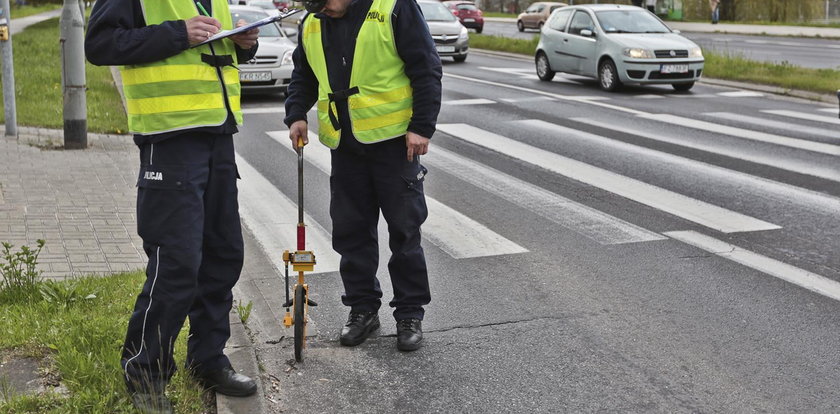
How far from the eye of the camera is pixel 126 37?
3.69m

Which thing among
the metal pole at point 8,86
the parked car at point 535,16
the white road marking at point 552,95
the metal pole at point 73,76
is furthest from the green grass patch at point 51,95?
the parked car at point 535,16

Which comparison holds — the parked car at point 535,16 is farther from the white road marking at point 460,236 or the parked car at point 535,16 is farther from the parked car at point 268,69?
the white road marking at point 460,236

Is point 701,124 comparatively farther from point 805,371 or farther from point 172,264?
point 172,264

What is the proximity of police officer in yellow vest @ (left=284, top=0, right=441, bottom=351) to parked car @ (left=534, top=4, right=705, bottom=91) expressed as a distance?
13.4m

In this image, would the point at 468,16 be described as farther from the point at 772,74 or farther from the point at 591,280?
the point at 591,280

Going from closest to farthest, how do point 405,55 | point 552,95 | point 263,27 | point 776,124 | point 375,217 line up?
point 405,55
point 375,217
point 776,124
point 552,95
point 263,27

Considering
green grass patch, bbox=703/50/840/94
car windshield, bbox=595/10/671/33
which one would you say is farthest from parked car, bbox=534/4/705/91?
green grass patch, bbox=703/50/840/94

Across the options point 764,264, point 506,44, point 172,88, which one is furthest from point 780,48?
point 172,88

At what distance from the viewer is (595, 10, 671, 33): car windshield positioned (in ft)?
61.4

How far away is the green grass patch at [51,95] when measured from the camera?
12906mm

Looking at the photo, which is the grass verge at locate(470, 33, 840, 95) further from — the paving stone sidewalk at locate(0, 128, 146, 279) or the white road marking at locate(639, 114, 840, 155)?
the paving stone sidewalk at locate(0, 128, 146, 279)

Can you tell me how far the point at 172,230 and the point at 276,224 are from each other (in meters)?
3.95

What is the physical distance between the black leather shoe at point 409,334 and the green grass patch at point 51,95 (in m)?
8.23

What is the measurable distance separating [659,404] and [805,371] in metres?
0.82
